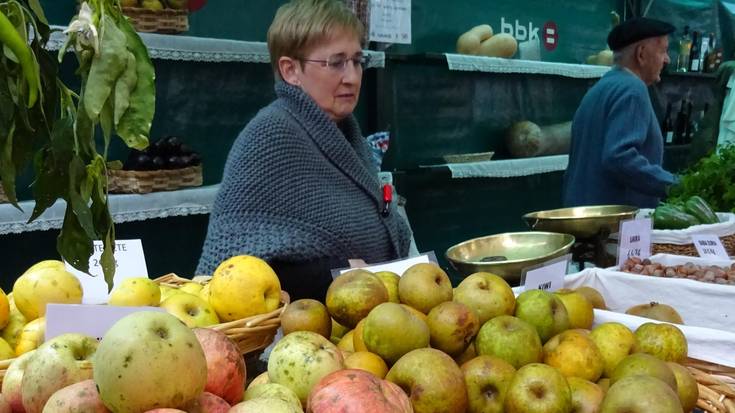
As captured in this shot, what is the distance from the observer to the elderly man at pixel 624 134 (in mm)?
3318

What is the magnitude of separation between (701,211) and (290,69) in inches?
64.3

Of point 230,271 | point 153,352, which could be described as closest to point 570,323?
point 230,271

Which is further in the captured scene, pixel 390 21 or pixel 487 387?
pixel 390 21

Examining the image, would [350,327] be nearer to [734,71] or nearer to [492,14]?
[492,14]

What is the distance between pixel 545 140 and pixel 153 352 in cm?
439

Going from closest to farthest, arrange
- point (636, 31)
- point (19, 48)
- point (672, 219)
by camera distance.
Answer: point (19, 48), point (672, 219), point (636, 31)

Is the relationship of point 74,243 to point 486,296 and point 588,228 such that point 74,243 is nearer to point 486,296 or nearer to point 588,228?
point 486,296

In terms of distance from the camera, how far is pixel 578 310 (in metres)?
1.46

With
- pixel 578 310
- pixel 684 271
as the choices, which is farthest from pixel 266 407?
pixel 684 271

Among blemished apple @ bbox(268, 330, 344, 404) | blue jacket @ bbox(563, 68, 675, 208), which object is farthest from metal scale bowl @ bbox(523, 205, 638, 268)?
blemished apple @ bbox(268, 330, 344, 404)

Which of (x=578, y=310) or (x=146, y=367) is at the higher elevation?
(x=146, y=367)

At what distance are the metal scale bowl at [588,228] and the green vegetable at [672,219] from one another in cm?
27

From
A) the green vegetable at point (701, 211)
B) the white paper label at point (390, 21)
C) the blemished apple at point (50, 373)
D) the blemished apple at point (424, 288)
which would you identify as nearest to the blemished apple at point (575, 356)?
the blemished apple at point (424, 288)

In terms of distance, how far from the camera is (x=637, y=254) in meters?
2.21
